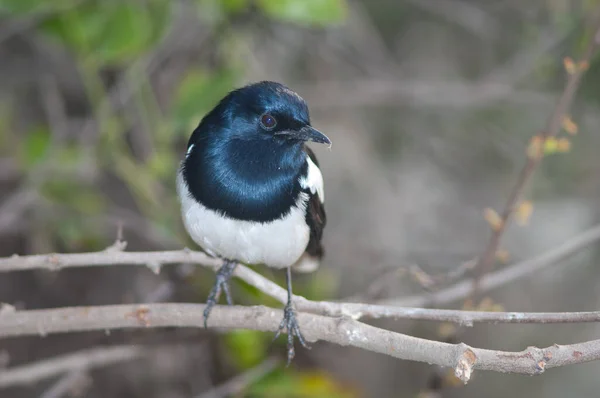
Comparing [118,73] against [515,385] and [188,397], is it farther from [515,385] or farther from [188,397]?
[515,385]

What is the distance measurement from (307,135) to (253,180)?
0.82ft

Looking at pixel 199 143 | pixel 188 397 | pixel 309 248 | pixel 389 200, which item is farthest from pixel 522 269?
pixel 188 397

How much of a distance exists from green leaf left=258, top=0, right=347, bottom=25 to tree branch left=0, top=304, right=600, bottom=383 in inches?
58.5

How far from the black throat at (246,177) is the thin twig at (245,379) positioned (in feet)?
4.16

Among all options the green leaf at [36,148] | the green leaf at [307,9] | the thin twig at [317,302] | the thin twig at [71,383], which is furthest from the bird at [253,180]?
the green leaf at [36,148]

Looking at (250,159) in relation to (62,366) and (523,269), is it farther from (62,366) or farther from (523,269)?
(62,366)

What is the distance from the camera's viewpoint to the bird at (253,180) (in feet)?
9.42

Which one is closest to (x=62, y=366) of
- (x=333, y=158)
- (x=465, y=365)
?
(x=465, y=365)

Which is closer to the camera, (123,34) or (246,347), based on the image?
(123,34)

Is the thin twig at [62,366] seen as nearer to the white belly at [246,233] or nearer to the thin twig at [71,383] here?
the thin twig at [71,383]

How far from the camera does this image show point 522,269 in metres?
3.33

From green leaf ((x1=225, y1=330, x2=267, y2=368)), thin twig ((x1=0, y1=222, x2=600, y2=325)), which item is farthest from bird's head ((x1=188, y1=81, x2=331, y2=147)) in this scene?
green leaf ((x1=225, y1=330, x2=267, y2=368))

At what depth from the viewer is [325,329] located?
8.51 ft

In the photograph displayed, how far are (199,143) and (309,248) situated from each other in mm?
682
